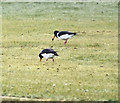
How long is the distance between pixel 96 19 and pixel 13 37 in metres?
8.88

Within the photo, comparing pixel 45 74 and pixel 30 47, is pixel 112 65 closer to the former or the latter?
pixel 45 74

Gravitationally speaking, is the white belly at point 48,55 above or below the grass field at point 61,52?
above

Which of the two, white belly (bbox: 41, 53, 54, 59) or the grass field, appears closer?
the grass field

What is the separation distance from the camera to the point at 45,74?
17.9 meters

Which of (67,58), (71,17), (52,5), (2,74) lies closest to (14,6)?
(52,5)

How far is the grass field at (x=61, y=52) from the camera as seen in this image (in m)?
15.4

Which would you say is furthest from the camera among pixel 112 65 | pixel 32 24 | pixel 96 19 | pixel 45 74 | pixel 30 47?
pixel 96 19

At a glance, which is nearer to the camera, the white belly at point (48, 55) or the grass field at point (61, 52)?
the grass field at point (61, 52)

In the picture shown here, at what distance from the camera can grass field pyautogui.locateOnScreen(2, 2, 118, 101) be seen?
15.4 m

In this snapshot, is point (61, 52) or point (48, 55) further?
point (61, 52)

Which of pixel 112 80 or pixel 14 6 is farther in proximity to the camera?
pixel 14 6

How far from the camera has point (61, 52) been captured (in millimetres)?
Result: 23109

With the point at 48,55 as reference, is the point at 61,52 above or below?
below

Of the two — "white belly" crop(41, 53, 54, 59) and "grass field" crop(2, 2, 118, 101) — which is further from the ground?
"white belly" crop(41, 53, 54, 59)
